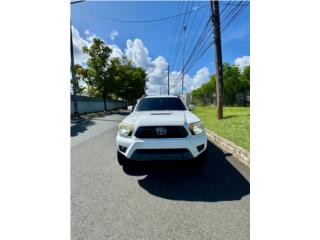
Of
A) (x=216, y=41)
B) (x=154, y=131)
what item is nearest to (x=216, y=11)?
(x=216, y=41)

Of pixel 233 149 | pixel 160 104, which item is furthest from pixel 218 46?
pixel 233 149

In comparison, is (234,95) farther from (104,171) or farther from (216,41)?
(104,171)

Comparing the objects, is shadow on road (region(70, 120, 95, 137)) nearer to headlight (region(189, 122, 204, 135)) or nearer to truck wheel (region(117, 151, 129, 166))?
truck wheel (region(117, 151, 129, 166))

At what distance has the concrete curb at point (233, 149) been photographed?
4139 millimetres

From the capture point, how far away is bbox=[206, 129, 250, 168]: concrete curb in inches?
163

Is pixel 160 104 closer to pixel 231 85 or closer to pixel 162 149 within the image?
pixel 162 149

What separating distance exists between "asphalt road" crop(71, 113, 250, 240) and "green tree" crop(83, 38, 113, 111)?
2433 centimetres

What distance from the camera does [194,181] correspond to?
10.9ft

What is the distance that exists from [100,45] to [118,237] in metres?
28.0

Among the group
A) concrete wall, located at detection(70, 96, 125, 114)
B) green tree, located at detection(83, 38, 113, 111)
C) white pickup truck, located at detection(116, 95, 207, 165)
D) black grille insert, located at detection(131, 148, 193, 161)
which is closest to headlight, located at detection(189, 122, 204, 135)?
white pickup truck, located at detection(116, 95, 207, 165)

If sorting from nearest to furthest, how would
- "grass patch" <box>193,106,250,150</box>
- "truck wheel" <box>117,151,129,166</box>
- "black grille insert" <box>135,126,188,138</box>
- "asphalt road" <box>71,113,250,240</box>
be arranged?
"asphalt road" <box>71,113,250,240</box> → "black grille insert" <box>135,126,188,138</box> → "truck wheel" <box>117,151,129,166</box> → "grass patch" <box>193,106,250,150</box>

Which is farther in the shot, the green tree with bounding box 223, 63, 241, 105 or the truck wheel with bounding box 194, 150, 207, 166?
the green tree with bounding box 223, 63, 241, 105

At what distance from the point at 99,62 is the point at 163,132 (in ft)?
84.6

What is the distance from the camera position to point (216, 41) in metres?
10.2
